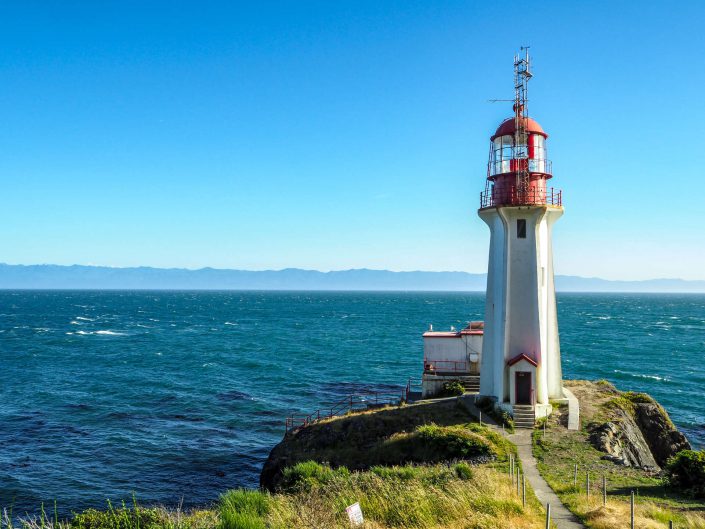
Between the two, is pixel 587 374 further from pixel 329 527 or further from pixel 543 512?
pixel 329 527

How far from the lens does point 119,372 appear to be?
190 feet

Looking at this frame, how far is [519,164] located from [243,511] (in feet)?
68.9

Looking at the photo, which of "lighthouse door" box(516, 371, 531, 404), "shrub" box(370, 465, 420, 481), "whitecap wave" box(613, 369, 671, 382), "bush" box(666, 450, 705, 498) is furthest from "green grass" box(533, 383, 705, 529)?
"whitecap wave" box(613, 369, 671, 382)

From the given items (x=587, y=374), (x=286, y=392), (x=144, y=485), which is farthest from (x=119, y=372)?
(x=587, y=374)

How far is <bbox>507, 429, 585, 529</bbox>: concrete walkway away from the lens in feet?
49.5

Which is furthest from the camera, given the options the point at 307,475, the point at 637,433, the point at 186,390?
the point at 186,390

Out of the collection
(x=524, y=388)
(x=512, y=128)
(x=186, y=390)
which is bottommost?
(x=186, y=390)

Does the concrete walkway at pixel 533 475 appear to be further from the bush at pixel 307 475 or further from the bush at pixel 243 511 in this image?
the bush at pixel 243 511

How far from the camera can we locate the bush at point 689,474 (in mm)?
17602

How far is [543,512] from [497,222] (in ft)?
53.2

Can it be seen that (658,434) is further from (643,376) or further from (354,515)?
(643,376)

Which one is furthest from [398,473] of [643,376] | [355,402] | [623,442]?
[643,376]

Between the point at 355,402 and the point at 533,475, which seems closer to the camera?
the point at 533,475

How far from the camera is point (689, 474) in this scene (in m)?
18.1
